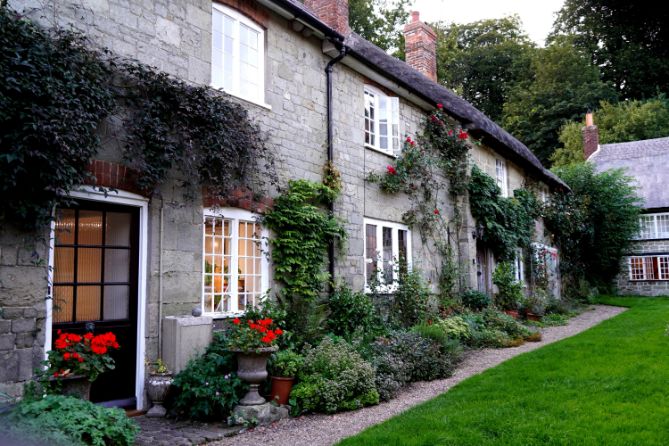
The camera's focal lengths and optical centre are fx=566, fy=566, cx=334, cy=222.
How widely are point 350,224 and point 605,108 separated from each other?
28.7m

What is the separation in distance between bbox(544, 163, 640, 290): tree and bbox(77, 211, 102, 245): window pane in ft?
64.0

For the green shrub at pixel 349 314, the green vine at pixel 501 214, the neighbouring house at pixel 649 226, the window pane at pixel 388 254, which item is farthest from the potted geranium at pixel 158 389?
the neighbouring house at pixel 649 226

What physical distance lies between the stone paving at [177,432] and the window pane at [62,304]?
1349 millimetres

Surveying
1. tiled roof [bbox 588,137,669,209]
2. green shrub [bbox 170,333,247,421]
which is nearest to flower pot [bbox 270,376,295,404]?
green shrub [bbox 170,333,247,421]

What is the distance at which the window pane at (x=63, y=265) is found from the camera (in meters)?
5.93

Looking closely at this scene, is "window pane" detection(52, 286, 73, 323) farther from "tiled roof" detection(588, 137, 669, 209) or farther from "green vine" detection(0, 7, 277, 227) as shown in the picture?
"tiled roof" detection(588, 137, 669, 209)

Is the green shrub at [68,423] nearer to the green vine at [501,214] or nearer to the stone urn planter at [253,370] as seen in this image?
the stone urn planter at [253,370]

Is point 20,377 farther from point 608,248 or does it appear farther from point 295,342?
point 608,248

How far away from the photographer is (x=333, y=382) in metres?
6.51

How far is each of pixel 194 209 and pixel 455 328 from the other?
570cm

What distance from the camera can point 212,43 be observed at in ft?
26.1

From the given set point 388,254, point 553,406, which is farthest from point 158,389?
point 388,254

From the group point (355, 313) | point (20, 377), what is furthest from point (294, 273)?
point (20, 377)

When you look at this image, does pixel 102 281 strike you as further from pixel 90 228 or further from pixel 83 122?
pixel 83 122
